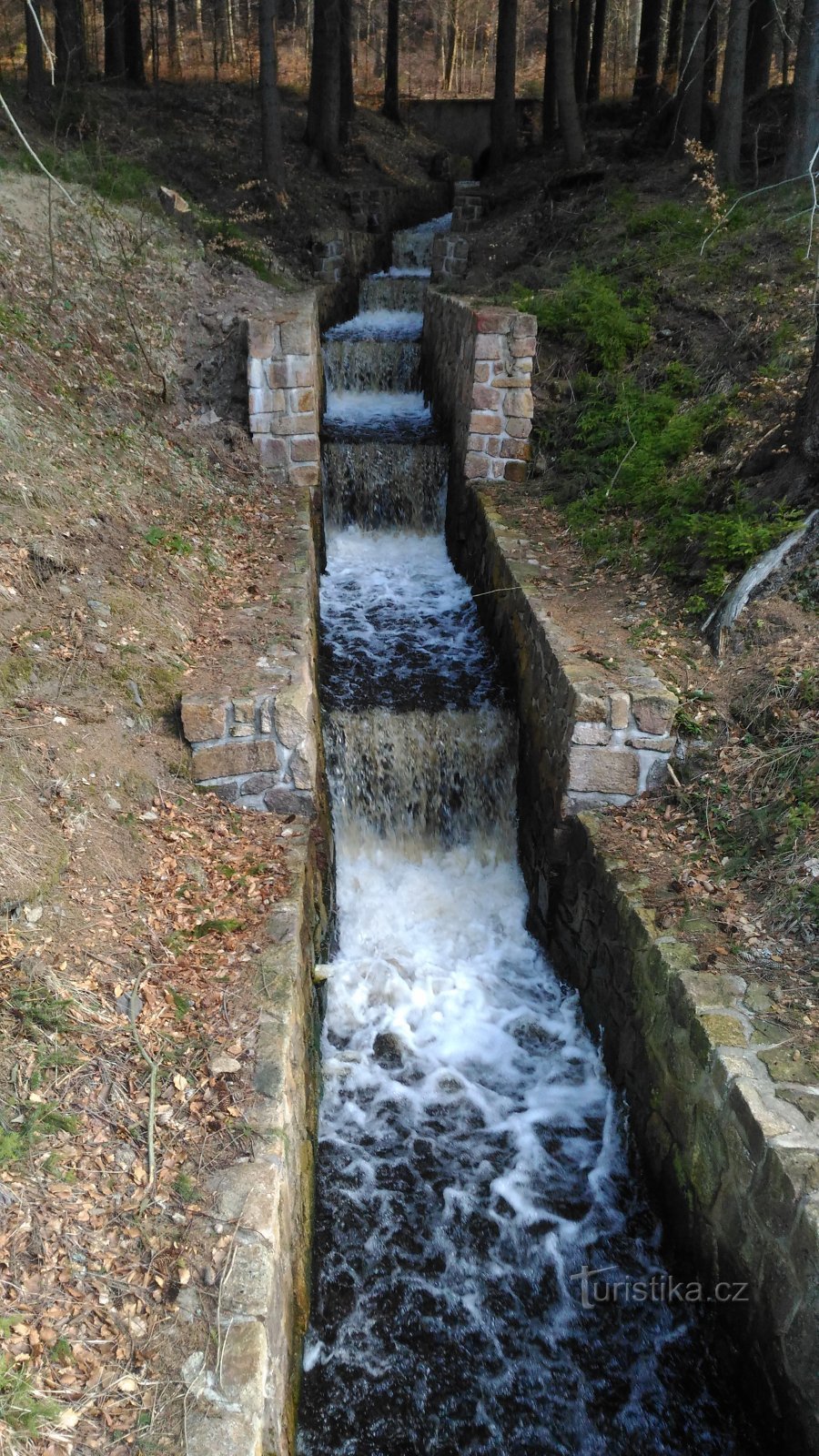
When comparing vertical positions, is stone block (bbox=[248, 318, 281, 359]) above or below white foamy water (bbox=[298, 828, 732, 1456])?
above

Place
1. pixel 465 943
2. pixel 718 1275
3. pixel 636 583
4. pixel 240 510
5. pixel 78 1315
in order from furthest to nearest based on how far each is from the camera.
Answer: pixel 240 510 → pixel 636 583 → pixel 465 943 → pixel 718 1275 → pixel 78 1315

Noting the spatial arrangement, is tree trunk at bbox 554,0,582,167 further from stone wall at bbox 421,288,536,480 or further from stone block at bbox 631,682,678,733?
stone block at bbox 631,682,678,733

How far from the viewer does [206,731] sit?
17.0 feet

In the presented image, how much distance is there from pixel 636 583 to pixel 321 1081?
4.23m

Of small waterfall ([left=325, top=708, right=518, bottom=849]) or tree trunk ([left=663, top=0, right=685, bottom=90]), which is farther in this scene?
tree trunk ([left=663, top=0, right=685, bottom=90])

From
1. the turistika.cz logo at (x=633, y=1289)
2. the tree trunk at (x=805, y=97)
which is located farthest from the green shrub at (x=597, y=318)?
the turistika.cz logo at (x=633, y=1289)

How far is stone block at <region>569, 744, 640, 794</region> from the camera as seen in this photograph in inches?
217

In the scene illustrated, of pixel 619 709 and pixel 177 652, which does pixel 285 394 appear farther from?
pixel 619 709

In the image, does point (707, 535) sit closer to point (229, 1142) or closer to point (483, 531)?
point (483, 531)

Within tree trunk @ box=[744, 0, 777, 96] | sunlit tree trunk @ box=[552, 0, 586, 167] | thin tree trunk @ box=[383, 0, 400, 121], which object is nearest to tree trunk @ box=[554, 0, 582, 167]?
sunlit tree trunk @ box=[552, 0, 586, 167]

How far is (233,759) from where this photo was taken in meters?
5.25

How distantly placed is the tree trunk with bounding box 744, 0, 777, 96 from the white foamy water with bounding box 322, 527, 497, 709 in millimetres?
11010

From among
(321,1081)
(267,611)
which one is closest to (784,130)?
(267,611)

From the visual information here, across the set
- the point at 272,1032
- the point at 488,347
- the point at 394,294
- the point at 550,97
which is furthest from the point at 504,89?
the point at 272,1032
